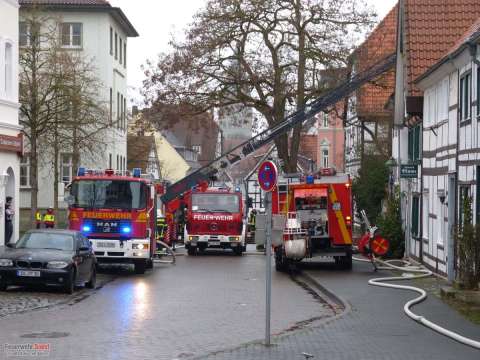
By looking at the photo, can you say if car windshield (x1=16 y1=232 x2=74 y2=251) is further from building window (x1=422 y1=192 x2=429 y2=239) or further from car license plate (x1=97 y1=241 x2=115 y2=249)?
building window (x1=422 y1=192 x2=429 y2=239)

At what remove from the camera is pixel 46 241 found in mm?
21609

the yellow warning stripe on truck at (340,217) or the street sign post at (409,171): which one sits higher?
the street sign post at (409,171)

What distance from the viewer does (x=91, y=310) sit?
17.6 m

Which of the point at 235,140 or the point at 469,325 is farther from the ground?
the point at 235,140

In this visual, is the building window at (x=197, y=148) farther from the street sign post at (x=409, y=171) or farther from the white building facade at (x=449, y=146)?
the white building facade at (x=449, y=146)

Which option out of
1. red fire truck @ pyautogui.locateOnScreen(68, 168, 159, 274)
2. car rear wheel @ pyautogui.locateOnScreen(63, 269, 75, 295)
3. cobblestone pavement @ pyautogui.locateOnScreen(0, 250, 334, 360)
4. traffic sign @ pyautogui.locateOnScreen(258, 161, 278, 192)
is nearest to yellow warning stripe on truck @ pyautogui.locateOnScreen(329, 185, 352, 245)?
cobblestone pavement @ pyautogui.locateOnScreen(0, 250, 334, 360)

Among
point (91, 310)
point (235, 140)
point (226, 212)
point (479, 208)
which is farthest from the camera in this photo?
point (235, 140)

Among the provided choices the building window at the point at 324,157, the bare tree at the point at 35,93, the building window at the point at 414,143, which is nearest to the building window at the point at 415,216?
the building window at the point at 414,143

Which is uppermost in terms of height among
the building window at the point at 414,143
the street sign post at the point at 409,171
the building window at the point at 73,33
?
the building window at the point at 73,33

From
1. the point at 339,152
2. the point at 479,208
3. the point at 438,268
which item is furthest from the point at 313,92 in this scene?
the point at 339,152

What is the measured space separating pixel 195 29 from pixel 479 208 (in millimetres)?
23266

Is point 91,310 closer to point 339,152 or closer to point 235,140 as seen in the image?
Answer: point 339,152

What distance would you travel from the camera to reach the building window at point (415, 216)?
101 ft

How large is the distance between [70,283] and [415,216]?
14593mm
